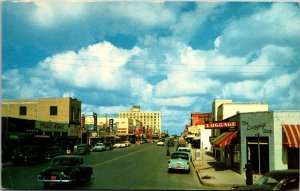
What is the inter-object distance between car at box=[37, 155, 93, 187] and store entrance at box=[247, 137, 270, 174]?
11534 millimetres

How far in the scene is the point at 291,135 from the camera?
23484mm

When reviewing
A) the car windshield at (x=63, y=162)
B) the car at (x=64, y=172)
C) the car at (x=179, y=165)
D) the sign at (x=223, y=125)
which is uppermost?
the sign at (x=223, y=125)

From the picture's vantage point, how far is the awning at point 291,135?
75.1 feet

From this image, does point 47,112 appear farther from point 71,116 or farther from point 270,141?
point 270,141

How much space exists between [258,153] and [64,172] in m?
12.6

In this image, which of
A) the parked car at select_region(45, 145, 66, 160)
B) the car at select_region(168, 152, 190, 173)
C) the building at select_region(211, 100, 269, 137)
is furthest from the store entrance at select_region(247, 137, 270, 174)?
the parked car at select_region(45, 145, 66, 160)

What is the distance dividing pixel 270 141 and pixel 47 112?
53.5 meters

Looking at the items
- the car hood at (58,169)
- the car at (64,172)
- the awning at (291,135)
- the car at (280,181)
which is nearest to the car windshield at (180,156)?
the awning at (291,135)

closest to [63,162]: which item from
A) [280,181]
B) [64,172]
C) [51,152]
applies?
[64,172]

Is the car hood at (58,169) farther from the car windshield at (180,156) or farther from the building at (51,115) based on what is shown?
the building at (51,115)

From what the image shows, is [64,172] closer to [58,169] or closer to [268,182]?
[58,169]

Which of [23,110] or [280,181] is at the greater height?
[23,110]

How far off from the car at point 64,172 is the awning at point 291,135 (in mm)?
12210

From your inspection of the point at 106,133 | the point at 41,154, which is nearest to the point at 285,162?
the point at 41,154
